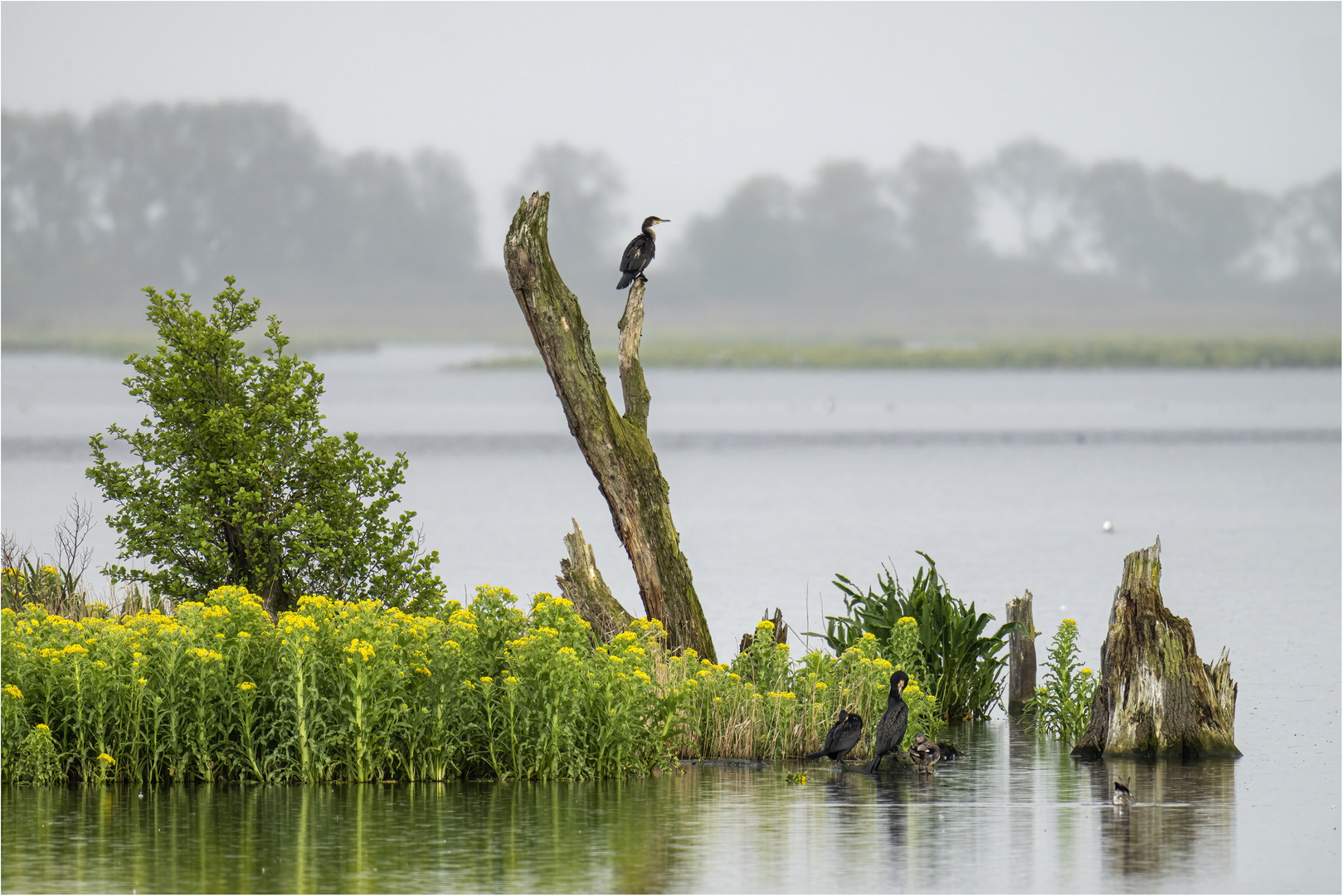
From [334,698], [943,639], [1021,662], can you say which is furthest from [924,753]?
[334,698]

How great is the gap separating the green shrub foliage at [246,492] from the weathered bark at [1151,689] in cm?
618

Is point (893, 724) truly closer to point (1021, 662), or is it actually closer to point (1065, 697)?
point (1065, 697)

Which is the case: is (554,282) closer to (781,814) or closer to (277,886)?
(781,814)

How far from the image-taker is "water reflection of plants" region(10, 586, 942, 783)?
1282 cm

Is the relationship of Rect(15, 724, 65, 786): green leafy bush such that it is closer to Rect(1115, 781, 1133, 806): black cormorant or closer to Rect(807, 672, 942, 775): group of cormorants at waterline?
Rect(807, 672, 942, 775): group of cormorants at waterline

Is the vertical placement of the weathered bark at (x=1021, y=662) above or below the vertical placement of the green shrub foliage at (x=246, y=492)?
below

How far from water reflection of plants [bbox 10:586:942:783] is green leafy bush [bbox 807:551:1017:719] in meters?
4.00

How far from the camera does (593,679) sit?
43.2 feet

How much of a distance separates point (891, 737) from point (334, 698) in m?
4.13

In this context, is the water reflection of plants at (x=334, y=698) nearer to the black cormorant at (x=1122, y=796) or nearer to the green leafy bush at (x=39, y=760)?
the green leafy bush at (x=39, y=760)

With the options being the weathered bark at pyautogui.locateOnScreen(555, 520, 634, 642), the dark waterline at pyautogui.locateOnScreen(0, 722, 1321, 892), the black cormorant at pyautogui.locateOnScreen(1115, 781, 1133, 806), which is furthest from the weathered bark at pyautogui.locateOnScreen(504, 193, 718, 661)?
the black cormorant at pyautogui.locateOnScreen(1115, 781, 1133, 806)

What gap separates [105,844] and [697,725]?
5126 mm

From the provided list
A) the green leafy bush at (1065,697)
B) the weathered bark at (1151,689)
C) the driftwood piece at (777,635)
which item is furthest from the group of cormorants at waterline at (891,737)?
the driftwood piece at (777,635)

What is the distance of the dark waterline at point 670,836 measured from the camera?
1017 centimetres
